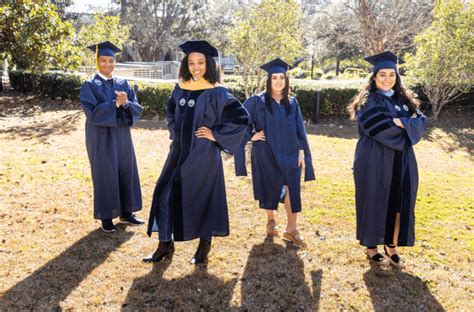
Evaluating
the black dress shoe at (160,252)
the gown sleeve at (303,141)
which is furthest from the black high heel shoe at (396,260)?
the black dress shoe at (160,252)

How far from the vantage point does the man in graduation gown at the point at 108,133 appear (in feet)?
14.5

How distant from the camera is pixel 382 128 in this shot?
12.1 ft

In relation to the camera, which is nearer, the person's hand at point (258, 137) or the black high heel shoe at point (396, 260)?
the black high heel shoe at point (396, 260)

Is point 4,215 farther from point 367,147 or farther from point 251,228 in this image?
point 367,147

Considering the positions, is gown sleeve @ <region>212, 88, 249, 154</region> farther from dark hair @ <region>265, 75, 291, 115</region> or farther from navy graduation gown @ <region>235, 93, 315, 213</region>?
dark hair @ <region>265, 75, 291, 115</region>

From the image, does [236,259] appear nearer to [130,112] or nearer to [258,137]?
[258,137]

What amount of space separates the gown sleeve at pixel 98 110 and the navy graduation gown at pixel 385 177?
254 cm

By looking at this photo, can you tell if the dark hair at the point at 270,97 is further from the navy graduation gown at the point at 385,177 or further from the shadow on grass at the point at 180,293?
the shadow on grass at the point at 180,293

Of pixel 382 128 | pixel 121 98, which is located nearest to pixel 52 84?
pixel 121 98

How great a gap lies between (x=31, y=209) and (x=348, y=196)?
446 cm

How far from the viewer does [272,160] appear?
4.43 meters

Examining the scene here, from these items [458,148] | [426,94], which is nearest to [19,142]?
[458,148]

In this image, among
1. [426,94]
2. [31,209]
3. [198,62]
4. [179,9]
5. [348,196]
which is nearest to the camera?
[198,62]

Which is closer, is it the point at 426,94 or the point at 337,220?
the point at 337,220
